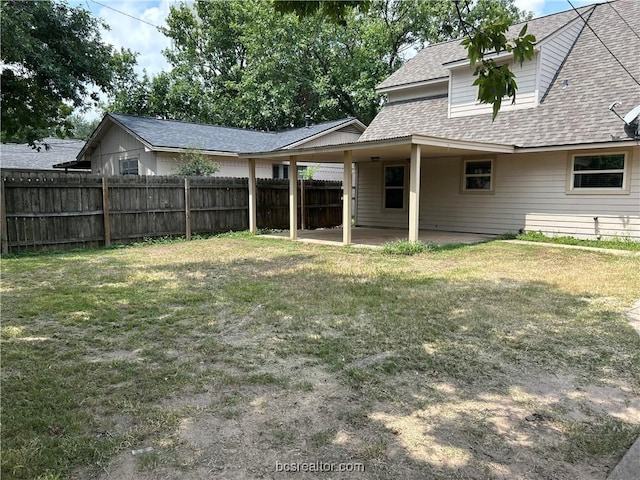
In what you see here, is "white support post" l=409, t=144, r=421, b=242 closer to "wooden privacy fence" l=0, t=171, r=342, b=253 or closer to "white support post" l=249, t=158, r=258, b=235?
"white support post" l=249, t=158, r=258, b=235

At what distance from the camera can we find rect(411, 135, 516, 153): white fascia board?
855 centimetres

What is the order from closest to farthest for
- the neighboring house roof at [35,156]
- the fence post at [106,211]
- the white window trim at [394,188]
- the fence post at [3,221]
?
the fence post at [3,221] < the fence post at [106,211] < the white window trim at [394,188] < the neighboring house roof at [35,156]

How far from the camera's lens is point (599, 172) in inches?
399

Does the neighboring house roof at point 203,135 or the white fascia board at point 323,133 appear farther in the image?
the white fascia board at point 323,133

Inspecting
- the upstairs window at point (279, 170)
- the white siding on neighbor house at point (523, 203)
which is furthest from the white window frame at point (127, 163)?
the white siding on neighbor house at point (523, 203)

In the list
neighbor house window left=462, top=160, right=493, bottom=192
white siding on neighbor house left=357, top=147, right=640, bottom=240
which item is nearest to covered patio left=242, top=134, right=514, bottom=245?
neighbor house window left=462, top=160, right=493, bottom=192

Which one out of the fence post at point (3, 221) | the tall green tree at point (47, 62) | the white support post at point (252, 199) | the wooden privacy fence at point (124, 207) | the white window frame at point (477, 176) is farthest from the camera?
the white support post at point (252, 199)

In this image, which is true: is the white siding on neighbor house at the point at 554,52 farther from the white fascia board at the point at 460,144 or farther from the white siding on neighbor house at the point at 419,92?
the white siding on neighbor house at the point at 419,92

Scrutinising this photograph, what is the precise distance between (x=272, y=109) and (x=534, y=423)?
905 inches

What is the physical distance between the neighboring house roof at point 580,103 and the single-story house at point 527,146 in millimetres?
31

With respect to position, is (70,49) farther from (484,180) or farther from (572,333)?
(572,333)

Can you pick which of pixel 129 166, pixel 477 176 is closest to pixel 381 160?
pixel 477 176

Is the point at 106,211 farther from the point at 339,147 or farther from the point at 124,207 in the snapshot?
the point at 339,147

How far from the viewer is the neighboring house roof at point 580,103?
33.1 ft
